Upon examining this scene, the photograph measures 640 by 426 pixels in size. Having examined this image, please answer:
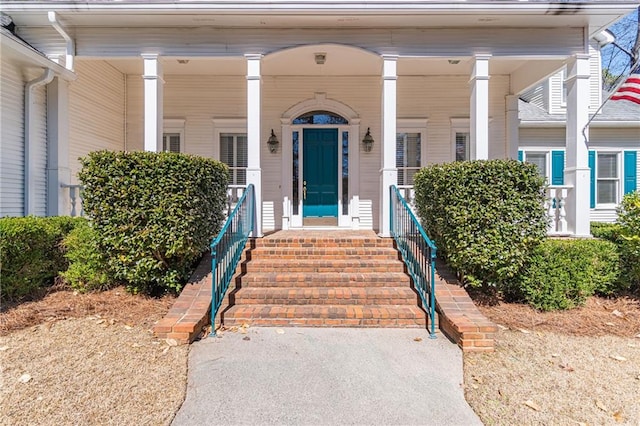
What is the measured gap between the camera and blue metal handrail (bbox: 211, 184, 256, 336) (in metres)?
3.96

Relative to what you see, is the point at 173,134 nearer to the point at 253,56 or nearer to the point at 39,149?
the point at 39,149

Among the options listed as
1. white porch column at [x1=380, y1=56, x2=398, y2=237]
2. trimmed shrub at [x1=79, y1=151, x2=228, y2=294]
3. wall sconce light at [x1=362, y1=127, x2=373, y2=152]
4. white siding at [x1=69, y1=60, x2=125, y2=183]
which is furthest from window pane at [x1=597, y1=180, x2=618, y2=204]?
white siding at [x1=69, y1=60, x2=125, y2=183]

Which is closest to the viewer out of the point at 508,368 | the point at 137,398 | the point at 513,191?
the point at 137,398

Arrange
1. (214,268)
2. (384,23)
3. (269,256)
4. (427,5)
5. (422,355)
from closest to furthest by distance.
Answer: (422,355)
(214,268)
(269,256)
(427,5)
(384,23)

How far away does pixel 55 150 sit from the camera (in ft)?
20.0

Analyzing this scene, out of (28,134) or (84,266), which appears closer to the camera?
(84,266)

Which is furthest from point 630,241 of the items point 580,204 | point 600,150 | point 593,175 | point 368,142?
point 600,150

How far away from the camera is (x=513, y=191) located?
14.1 feet

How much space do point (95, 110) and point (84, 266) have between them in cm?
390

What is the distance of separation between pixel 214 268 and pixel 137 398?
57.4 inches

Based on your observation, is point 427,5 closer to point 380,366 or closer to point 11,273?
point 380,366

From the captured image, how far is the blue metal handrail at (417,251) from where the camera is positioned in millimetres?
4059

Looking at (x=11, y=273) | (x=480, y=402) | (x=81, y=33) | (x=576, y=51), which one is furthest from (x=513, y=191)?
(x=81, y=33)

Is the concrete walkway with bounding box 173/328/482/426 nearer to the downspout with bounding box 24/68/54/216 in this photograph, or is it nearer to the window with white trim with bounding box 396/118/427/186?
the downspout with bounding box 24/68/54/216
